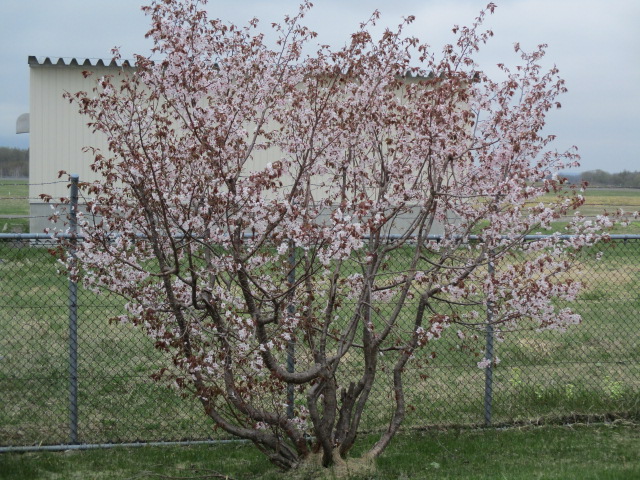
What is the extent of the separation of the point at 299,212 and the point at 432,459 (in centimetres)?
235

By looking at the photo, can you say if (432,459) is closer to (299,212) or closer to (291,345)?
(291,345)

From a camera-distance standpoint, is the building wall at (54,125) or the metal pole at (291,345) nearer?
the metal pole at (291,345)

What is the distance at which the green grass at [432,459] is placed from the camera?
5.86m

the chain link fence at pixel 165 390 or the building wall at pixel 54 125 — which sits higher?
the building wall at pixel 54 125

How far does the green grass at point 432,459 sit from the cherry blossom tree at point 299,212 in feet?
1.43

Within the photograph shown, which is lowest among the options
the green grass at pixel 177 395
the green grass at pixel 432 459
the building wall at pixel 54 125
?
the green grass at pixel 432 459

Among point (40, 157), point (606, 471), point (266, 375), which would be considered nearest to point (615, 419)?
point (606, 471)

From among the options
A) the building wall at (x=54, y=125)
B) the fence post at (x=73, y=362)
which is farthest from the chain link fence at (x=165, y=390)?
the building wall at (x=54, y=125)

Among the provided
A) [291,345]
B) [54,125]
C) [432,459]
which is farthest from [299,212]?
[54,125]

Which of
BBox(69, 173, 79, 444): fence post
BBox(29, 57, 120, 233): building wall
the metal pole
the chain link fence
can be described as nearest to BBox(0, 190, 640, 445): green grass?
the chain link fence

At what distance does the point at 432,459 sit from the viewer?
630cm

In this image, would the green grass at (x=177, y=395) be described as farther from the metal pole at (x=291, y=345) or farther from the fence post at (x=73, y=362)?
the metal pole at (x=291, y=345)

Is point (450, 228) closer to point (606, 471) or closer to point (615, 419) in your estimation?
point (606, 471)

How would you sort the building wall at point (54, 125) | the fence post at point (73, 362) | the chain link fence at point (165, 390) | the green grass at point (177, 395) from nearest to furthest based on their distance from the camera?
the fence post at point (73, 362), the chain link fence at point (165, 390), the green grass at point (177, 395), the building wall at point (54, 125)
